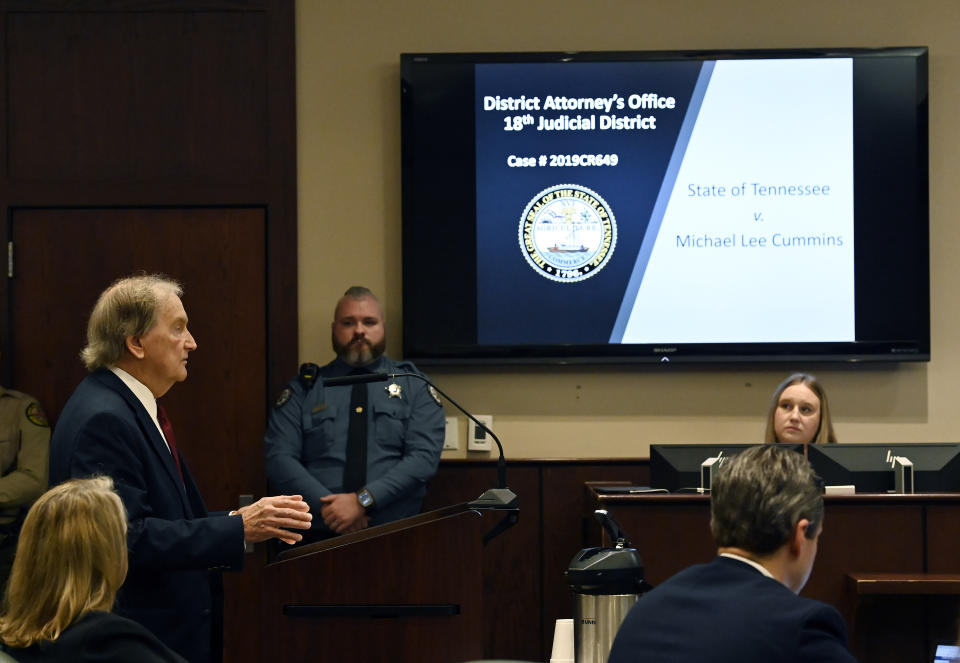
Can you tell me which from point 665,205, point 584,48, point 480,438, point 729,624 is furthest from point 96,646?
point 584,48

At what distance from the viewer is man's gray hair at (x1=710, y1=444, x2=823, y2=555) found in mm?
2014

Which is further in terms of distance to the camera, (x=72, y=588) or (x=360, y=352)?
(x=360, y=352)

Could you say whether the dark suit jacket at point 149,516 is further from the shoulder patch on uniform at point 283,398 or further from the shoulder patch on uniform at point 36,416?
the shoulder patch on uniform at point 36,416

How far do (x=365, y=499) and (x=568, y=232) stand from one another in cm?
158

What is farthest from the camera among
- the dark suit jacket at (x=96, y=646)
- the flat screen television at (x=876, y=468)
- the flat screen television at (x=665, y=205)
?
the flat screen television at (x=665, y=205)

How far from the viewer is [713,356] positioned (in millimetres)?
5293

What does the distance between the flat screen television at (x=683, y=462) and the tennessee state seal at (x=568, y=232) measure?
160 cm

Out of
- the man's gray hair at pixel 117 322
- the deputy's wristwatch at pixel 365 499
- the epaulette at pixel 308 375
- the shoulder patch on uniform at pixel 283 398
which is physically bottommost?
the deputy's wristwatch at pixel 365 499

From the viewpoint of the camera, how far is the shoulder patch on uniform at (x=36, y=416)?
5.11m

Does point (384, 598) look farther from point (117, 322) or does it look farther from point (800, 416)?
point (800, 416)

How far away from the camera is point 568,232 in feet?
17.5

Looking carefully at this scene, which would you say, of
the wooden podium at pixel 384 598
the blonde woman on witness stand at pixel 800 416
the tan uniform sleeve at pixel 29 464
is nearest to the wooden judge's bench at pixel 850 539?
the wooden podium at pixel 384 598

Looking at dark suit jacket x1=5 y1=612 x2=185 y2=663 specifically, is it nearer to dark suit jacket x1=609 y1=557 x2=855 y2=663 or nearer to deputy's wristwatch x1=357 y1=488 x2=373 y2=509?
dark suit jacket x1=609 y1=557 x2=855 y2=663

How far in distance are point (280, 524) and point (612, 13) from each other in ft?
11.4
